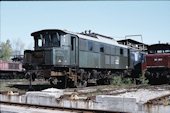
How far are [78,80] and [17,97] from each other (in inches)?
261

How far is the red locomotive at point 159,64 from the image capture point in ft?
61.2

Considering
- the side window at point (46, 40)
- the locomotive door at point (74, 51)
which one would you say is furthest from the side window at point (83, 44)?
the side window at point (46, 40)

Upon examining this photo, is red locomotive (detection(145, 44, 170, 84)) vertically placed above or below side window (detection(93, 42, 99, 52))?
below

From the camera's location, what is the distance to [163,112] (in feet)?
21.5

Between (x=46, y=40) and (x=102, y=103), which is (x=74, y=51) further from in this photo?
(x=102, y=103)

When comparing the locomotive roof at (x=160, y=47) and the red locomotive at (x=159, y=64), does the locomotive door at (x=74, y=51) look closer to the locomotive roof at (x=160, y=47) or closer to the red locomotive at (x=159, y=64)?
the red locomotive at (x=159, y=64)

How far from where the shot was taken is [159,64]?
19234 millimetres

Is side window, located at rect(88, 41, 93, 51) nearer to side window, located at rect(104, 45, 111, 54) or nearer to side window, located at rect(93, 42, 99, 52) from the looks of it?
side window, located at rect(93, 42, 99, 52)

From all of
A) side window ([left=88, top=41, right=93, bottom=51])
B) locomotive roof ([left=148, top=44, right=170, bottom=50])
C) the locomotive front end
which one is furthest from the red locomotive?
the locomotive front end

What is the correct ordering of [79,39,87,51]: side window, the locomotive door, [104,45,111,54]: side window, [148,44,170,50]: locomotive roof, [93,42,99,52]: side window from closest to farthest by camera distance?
1. the locomotive door
2. [79,39,87,51]: side window
3. [93,42,99,52]: side window
4. [104,45,111,54]: side window
5. [148,44,170,50]: locomotive roof

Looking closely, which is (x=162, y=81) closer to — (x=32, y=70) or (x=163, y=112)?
(x=32, y=70)

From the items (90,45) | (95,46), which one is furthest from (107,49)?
(90,45)

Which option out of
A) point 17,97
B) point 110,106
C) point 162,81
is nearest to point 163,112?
point 110,106

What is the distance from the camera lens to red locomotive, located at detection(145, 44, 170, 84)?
18656mm
